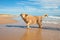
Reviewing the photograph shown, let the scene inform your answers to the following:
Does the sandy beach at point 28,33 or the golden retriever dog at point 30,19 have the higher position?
the golden retriever dog at point 30,19

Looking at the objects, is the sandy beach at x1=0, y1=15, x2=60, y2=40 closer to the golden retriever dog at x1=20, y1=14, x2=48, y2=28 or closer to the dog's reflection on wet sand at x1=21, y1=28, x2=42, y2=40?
the dog's reflection on wet sand at x1=21, y1=28, x2=42, y2=40

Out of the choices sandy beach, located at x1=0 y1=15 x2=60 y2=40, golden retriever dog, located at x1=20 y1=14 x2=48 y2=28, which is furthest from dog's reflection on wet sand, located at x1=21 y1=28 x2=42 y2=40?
golden retriever dog, located at x1=20 y1=14 x2=48 y2=28

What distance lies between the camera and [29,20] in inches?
450

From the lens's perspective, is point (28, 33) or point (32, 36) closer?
point (32, 36)

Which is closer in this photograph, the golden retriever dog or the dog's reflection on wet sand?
the dog's reflection on wet sand

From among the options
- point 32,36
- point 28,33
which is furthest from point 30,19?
point 32,36

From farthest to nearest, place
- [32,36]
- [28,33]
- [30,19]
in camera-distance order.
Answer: [30,19], [28,33], [32,36]

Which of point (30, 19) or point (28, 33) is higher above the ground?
point (30, 19)

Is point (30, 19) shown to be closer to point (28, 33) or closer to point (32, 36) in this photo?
point (28, 33)

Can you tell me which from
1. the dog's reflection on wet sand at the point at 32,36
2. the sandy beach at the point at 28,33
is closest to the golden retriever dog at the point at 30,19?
the sandy beach at the point at 28,33

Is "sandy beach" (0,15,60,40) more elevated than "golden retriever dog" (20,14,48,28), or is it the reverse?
"golden retriever dog" (20,14,48,28)

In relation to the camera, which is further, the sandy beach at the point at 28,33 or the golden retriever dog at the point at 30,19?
the golden retriever dog at the point at 30,19

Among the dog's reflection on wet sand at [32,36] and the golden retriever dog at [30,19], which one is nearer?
the dog's reflection on wet sand at [32,36]

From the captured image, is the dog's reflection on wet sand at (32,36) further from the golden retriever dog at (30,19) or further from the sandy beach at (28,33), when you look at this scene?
the golden retriever dog at (30,19)
